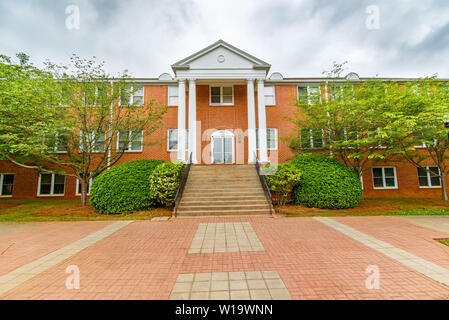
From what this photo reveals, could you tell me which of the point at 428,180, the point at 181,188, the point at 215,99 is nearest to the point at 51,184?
the point at 181,188

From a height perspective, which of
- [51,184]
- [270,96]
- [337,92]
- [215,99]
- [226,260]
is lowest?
[226,260]

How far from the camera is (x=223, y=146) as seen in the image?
15172 millimetres

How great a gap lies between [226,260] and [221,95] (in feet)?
44.5

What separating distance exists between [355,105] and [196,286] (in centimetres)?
1069

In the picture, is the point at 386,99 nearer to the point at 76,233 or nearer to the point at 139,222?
the point at 139,222

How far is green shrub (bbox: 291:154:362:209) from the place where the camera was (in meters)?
9.36

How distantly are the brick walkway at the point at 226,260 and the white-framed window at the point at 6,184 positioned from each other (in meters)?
12.5

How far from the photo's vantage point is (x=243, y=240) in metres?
5.23

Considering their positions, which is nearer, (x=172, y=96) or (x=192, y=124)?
(x=192, y=124)

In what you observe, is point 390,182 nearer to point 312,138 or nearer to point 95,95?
point 312,138

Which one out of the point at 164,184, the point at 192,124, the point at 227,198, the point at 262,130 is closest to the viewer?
the point at 164,184

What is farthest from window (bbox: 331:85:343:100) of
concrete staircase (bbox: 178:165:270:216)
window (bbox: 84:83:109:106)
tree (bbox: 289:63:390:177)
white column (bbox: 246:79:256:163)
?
window (bbox: 84:83:109:106)

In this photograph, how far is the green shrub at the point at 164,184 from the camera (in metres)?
9.00
